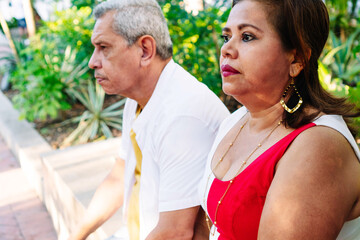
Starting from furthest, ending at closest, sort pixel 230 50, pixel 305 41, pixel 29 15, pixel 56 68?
pixel 29 15
pixel 56 68
pixel 230 50
pixel 305 41

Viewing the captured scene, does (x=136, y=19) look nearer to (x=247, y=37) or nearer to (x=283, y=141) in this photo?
(x=247, y=37)

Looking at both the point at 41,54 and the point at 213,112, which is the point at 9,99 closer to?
the point at 41,54

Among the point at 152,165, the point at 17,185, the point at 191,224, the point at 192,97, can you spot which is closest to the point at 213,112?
the point at 192,97

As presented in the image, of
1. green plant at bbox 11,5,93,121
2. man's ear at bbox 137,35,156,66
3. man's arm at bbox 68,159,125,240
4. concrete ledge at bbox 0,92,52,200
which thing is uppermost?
man's ear at bbox 137,35,156,66

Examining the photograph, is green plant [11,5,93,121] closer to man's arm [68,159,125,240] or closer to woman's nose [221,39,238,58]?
man's arm [68,159,125,240]

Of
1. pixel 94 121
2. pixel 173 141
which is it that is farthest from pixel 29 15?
pixel 173 141

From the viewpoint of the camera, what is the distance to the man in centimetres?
167

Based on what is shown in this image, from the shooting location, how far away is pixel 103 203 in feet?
7.68

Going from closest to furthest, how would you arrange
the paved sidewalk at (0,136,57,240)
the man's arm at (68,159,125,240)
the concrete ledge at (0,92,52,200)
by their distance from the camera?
1. the man's arm at (68,159,125,240)
2. the paved sidewalk at (0,136,57,240)
3. the concrete ledge at (0,92,52,200)

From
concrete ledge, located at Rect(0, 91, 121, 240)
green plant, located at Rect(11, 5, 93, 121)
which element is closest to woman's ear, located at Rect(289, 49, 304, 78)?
concrete ledge, located at Rect(0, 91, 121, 240)

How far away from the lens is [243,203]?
126cm

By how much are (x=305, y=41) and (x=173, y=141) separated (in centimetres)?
73

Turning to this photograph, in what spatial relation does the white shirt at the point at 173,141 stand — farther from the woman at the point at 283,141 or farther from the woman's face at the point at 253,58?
the woman's face at the point at 253,58

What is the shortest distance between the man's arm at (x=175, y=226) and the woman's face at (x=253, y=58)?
0.58 m
